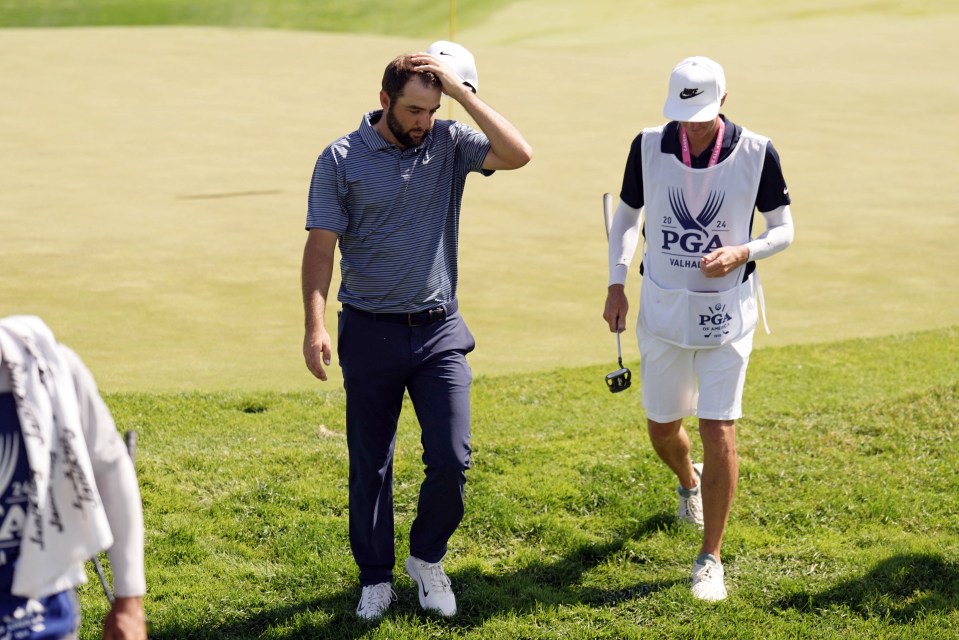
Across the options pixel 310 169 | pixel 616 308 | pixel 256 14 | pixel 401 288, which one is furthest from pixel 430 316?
pixel 256 14

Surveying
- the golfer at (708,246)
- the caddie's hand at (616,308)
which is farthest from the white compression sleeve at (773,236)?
the caddie's hand at (616,308)

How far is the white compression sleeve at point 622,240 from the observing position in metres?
5.82

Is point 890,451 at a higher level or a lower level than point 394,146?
lower

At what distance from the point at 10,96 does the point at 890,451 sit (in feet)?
65.2

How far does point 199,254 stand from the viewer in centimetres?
1305

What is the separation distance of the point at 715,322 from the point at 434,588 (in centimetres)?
159

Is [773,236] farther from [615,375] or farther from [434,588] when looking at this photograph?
[434,588]

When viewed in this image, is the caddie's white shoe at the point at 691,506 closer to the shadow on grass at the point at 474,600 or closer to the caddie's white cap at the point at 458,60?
the shadow on grass at the point at 474,600

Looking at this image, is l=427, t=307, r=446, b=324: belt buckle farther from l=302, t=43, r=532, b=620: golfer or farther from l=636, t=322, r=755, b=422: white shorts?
l=636, t=322, r=755, b=422: white shorts

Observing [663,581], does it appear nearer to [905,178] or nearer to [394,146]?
[394,146]

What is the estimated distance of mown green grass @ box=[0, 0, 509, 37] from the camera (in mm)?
43031

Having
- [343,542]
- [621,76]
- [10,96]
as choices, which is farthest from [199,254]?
[621,76]

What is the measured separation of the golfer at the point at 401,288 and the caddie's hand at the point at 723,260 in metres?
0.85

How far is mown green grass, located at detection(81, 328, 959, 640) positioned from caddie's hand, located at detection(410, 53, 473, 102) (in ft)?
6.75
